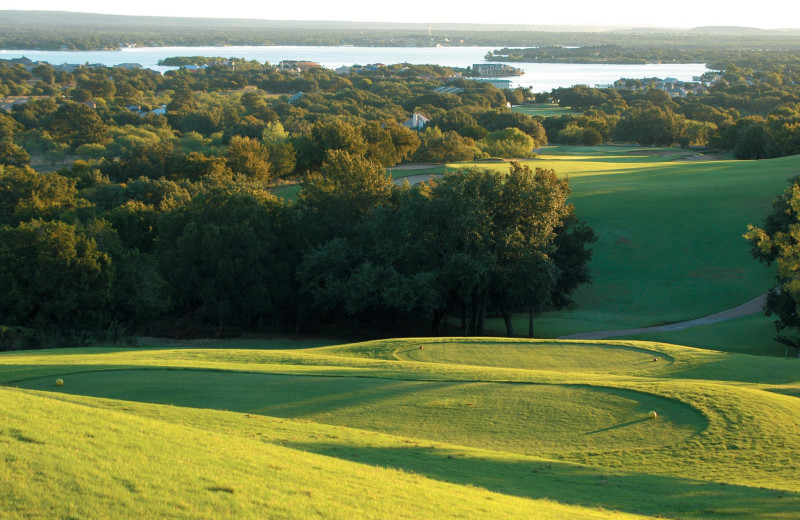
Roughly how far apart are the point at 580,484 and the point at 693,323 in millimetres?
28124

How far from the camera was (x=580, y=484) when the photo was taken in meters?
12.7

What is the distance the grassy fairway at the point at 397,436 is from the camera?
9312 mm

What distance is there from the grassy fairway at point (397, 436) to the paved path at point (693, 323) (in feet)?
38.4

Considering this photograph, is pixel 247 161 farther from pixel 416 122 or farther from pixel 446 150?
pixel 416 122

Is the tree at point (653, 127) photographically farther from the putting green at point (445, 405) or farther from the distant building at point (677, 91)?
the putting green at point (445, 405)

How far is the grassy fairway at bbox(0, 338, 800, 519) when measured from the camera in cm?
931

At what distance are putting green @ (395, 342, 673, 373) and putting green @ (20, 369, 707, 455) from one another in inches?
201

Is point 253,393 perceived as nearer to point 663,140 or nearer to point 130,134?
point 130,134

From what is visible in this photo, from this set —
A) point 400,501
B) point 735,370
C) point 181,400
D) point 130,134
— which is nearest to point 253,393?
point 181,400

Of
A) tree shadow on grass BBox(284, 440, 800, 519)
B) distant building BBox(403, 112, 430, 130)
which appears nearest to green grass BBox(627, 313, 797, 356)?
tree shadow on grass BBox(284, 440, 800, 519)

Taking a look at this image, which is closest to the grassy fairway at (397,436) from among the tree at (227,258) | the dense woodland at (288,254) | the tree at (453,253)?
the tree at (453,253)

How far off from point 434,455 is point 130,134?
99350 mm

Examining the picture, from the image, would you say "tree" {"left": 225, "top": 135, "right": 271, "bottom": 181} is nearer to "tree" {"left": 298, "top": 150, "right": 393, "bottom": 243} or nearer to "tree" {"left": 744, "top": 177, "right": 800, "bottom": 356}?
"tree" {"left": 298, "top": 150, "right": 393, "bottom": 243}

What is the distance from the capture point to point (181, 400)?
1717 cm
